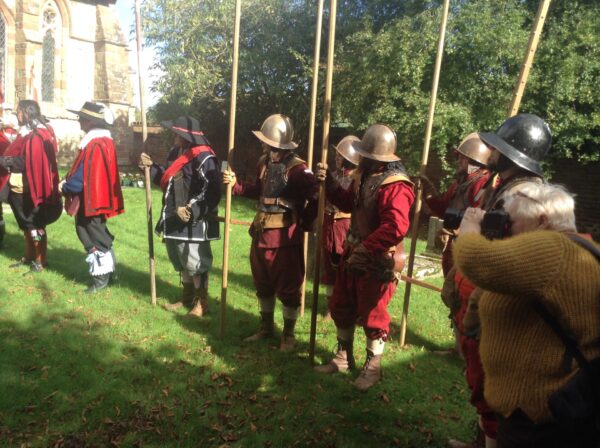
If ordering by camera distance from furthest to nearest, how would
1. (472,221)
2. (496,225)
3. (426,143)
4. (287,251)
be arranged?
(287,251)
(426,143)
(472,221)
(496,225)

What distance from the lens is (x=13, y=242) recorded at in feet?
27.7

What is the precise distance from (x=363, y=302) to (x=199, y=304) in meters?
2.35

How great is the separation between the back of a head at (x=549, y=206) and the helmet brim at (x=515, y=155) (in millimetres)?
598

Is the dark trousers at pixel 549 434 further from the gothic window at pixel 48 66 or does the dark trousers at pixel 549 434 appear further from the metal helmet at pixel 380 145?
the gothic window at pixel 48 66

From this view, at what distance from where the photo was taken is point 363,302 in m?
4.14

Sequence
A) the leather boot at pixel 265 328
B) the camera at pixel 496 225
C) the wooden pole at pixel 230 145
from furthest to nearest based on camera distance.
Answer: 1. the leather boot at pixel 265 328
2. the wooden pole at pixel 230 145
3. the camera at pixel 496 225

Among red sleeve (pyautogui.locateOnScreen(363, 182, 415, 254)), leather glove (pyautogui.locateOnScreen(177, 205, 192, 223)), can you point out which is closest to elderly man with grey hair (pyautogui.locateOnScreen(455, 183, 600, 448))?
red sleeve (pyautogui.locateOnScreen(363, 182, 415, 254))

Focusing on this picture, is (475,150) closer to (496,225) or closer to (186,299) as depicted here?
(496,225)

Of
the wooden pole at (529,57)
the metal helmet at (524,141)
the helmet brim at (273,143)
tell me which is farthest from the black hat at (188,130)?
the metal helmet at (524,141)

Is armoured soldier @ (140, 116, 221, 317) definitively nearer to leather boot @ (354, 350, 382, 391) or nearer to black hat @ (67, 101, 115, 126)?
black hat @ (67, 101, 115, 126)

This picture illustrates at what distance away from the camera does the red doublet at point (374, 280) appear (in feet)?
12.4

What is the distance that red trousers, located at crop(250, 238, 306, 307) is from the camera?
4.89m

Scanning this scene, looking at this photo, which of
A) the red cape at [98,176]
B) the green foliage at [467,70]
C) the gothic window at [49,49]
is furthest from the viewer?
the gothic window at [49,49]

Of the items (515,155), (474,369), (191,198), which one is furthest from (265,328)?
(515,155)
